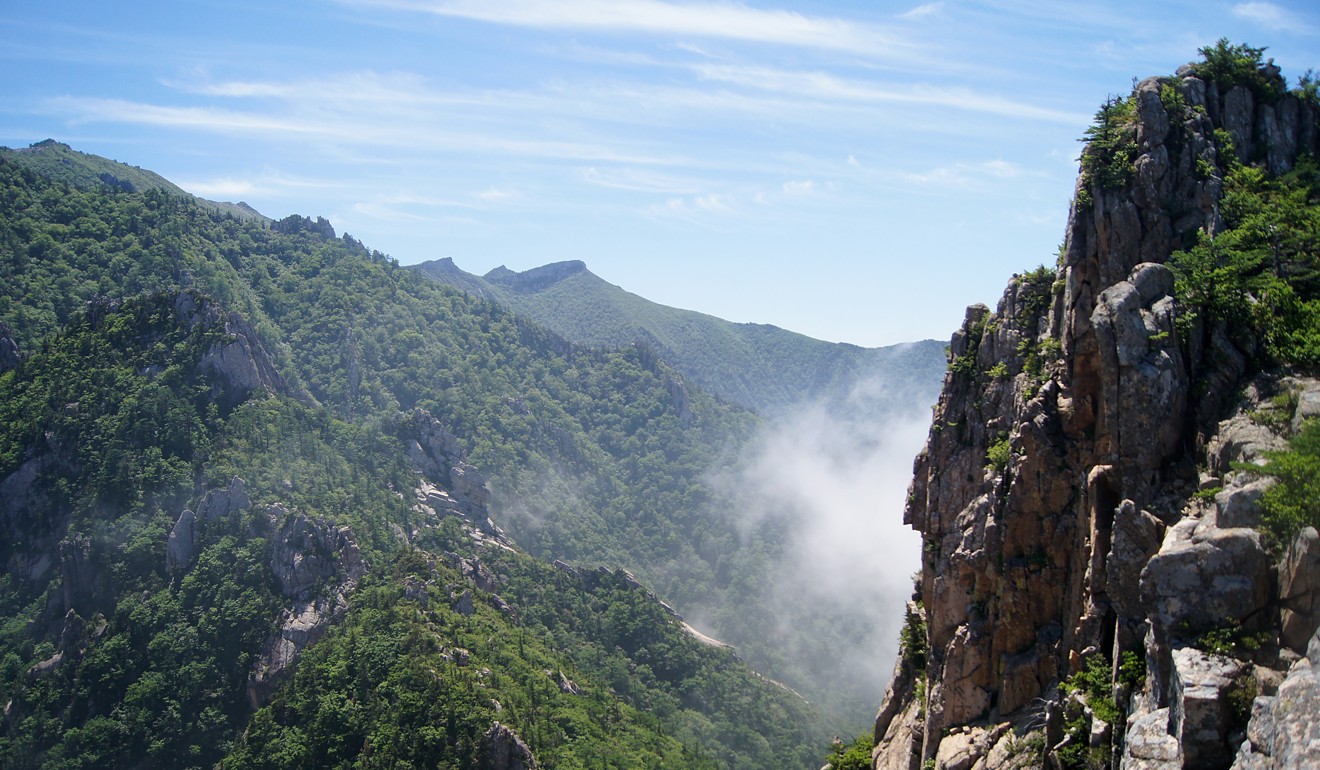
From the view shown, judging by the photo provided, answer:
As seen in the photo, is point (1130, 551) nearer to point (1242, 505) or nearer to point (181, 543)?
point (1242, 505)

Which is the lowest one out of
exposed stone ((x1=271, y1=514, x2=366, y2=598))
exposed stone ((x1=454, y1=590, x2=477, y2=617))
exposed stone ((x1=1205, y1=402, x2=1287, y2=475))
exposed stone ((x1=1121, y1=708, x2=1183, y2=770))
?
exposed stone ((x1=454, y1=590, x2=477, y2=617))

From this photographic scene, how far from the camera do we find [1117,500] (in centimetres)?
3117

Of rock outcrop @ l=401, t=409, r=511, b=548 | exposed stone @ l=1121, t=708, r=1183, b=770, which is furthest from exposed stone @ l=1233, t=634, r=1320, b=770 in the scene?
rock outcrop @ l=401, t=409, r=511, b=548

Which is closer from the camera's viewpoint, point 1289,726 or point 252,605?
point 1289,726

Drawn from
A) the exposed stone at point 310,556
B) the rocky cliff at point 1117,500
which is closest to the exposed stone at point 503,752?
the exposed stone at point 310,556

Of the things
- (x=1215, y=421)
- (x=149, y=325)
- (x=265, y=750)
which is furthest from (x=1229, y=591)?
(x=149, y=325)

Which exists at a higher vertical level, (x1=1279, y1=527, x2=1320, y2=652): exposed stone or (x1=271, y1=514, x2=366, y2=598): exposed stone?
(x1=1279, y1=527, x2=1320, y2=652): exposed stone

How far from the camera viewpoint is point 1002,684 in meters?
36.6

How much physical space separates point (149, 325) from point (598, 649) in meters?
80.5

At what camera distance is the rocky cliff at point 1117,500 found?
77.7 feet

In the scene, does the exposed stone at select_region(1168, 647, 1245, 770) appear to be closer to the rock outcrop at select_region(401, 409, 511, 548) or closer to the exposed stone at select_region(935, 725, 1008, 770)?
the exposed stone at select_region(935, 725, 1008, 770)

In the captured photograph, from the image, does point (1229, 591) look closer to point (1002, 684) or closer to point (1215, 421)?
point (1215, 421)

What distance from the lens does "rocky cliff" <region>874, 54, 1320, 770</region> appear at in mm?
23672

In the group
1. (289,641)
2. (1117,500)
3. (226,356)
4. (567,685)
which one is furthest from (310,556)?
(1117,500)
